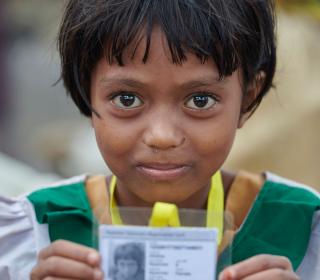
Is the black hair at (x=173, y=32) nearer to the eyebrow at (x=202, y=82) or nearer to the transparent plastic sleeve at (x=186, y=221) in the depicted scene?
the eyebrow at (x=202, y=82)

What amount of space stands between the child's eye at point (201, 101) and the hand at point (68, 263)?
0.39m

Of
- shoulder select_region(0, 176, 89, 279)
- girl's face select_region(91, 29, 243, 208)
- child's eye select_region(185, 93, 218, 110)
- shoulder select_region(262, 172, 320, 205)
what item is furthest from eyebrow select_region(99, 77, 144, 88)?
shoulder select_region(262, 172, 320, 205)

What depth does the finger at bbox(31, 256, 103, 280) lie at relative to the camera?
1668mm

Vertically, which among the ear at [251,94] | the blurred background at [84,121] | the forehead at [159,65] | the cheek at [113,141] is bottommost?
the blurred background at [84,121]

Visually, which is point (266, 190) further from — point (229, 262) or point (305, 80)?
point (305, 80)

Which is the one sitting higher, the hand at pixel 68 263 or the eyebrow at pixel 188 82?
the eyebrow at pixel 188 82

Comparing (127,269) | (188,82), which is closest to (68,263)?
(127,269)

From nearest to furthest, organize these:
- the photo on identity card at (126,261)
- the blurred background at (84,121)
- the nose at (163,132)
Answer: the photo on identity card at (126,261) < the nose at (163,132) < the blurred background at (84,121)

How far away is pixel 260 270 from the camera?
169 cm

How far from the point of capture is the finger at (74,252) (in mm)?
1654

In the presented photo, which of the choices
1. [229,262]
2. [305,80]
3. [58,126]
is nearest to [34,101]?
[58,126]

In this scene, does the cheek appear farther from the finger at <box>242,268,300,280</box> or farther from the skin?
the finger at <box>242,268,300,280</box>

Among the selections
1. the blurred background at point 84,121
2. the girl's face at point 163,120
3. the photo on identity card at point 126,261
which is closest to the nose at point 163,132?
the girl's face at point 163,120

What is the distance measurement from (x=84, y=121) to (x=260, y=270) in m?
3.83
